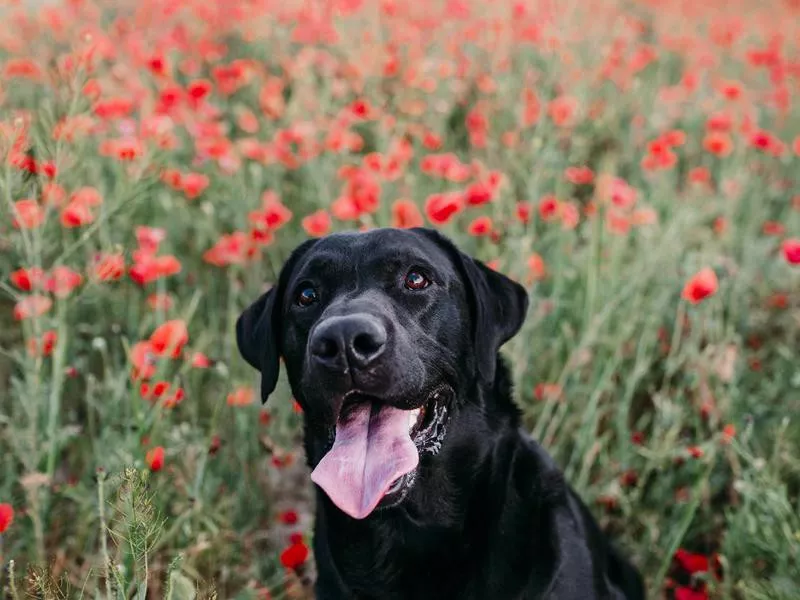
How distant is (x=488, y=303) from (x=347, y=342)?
25.5 inches

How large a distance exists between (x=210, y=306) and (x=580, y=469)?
181 centimetres

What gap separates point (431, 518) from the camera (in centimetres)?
236

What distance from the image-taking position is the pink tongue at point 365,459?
6.79 feet

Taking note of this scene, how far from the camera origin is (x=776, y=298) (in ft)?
12.5

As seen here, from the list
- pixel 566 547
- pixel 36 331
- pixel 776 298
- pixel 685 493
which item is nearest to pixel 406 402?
pixel 566 547

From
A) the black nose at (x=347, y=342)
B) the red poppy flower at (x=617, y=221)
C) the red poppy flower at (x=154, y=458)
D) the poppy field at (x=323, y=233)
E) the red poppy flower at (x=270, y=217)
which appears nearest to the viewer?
the black nose at (x=347, y=342)

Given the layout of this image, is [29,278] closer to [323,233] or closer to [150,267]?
[150,267]

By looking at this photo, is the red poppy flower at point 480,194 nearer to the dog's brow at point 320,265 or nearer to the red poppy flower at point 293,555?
the dog's brow at point 320,265

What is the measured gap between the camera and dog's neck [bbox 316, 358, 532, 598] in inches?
91.4

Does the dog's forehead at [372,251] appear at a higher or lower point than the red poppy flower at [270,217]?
higher

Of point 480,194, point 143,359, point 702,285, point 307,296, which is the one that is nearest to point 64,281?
point 143,359

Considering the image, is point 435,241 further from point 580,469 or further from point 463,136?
point 463,136

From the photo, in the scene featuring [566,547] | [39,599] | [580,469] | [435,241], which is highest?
[435,241]

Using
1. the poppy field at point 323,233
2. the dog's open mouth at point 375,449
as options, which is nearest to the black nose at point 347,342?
the dog's open mouth at point 375,449
